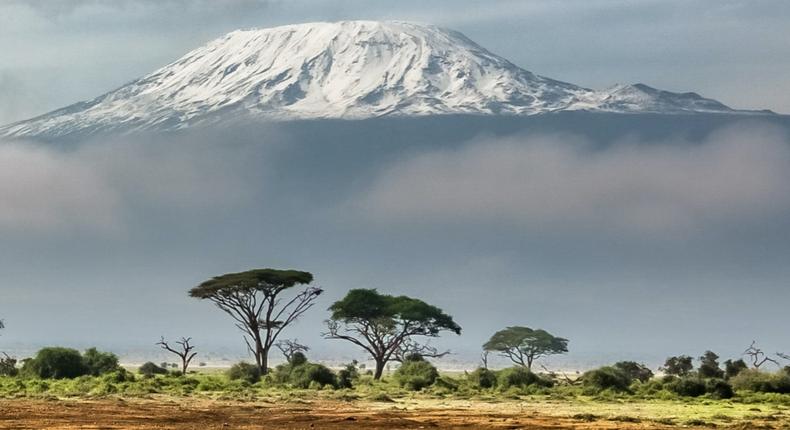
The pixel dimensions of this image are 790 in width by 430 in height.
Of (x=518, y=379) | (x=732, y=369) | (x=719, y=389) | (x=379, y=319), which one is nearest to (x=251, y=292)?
(x=379, y=319)

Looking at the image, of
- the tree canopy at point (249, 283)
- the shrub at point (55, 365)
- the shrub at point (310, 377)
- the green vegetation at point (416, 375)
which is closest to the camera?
the green vegetation at point (416, 375)

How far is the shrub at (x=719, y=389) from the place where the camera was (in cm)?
5947

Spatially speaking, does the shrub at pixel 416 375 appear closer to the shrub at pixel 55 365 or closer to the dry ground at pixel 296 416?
the dry ground at pixel 296 416

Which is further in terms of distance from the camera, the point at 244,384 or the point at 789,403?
the point at 244,384

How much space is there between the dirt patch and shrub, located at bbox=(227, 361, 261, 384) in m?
26.4

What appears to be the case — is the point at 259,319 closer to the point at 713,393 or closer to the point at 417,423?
the point at 713,393

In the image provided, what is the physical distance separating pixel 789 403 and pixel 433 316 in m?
50.6

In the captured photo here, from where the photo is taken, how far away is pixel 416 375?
71.3 meters

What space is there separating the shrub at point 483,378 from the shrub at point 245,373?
41.4ft

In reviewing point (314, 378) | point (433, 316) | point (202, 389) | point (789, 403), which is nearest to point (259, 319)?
point (433, 316)

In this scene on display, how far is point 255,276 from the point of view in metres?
92.1

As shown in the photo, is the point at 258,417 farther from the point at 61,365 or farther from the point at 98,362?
the point at 98,362

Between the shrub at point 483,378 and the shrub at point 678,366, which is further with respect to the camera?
the shrub at point 678,366

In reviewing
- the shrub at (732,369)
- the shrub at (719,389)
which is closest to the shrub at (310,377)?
the shrub at (719,389)
